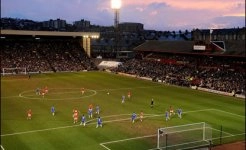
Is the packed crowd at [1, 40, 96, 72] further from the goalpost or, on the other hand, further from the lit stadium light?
the lit stadium light

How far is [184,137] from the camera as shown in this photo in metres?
27.7

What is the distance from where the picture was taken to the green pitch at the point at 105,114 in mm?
28016

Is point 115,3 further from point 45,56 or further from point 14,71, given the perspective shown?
point 14,71

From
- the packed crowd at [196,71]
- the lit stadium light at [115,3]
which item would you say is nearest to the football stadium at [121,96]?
the packed crowd at [196,71]

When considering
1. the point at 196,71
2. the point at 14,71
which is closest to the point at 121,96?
the point at 196,71

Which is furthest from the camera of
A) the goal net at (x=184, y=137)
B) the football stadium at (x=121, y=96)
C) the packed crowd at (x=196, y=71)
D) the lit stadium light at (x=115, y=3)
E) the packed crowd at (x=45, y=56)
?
the packed crowd at (x=45, y=56)

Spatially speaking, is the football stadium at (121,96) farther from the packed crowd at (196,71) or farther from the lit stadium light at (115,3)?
the lit stadium light at (115,3)

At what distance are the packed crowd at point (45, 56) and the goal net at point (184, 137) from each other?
57.1 meters

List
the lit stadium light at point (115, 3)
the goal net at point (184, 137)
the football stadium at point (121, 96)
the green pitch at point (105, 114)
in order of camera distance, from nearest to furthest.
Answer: the goal net at point (184, 137), the green pitch at point (105, 114), the football stadium at point (121, 96), the lit stadium light at point (115, 3)

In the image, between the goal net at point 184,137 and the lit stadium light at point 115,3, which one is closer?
the goal net at point 184,137

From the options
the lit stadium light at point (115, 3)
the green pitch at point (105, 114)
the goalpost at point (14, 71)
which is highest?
the lit stadium light at point (115, 3)

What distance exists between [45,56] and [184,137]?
65.1 meters

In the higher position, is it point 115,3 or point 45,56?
point 115,3

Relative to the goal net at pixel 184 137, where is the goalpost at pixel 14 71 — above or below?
above
